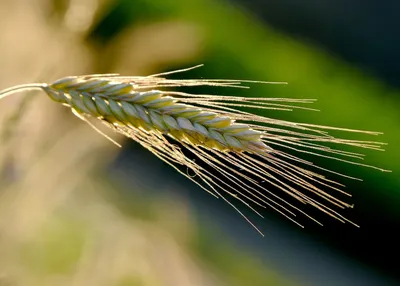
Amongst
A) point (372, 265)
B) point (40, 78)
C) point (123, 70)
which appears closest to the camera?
point (40, 78)

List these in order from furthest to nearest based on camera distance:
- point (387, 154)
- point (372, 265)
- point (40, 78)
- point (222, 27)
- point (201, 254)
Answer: point (222, 27)
point (387, 154)
point (372, 265)
point (201, 254)
point (40, 78)

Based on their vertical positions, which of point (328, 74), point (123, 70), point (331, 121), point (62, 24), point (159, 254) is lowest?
point (159, 254)

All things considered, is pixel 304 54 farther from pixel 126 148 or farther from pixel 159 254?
pixel 159 254

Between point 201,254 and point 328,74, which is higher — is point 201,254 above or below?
below

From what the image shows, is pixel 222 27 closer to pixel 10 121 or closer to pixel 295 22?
pixel 295 22

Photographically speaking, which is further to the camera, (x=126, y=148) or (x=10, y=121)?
(x=126, y=148)

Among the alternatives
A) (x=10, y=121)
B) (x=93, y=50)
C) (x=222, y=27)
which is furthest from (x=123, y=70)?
(x=10, y=121)
